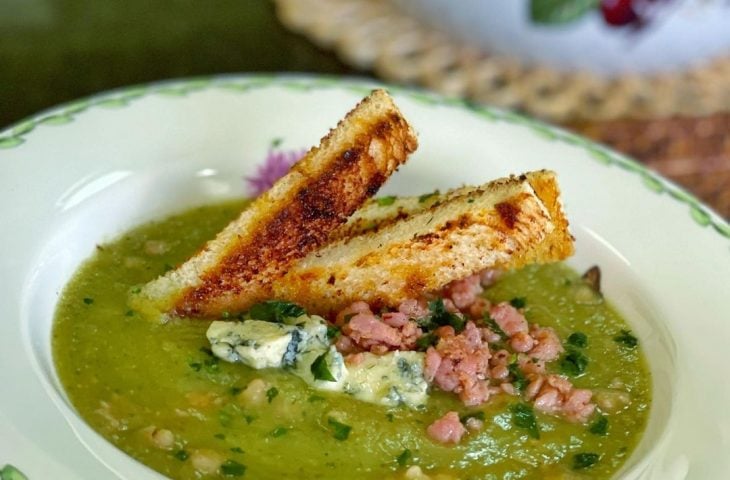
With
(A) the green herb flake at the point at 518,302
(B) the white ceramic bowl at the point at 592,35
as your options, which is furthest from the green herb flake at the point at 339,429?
(B) the white ceramic bowl at the point at 592,35

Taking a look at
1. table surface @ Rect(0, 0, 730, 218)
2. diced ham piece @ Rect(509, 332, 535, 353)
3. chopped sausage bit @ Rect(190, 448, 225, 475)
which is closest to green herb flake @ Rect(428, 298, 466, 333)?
diced ham piece @ Rect(509, 332, 535, 353)

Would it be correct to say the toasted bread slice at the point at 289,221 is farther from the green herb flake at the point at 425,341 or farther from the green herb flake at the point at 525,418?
the green herb flake at the point at 525,418

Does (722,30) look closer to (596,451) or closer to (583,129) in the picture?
(583,129)

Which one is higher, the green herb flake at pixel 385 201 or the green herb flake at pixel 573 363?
the green herb flake at pixel 385 201

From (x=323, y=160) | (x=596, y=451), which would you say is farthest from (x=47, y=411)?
(x=596, y=451)

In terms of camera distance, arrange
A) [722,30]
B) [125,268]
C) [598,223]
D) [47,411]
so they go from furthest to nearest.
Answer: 1. [722,30]
2. [598,223]
3. [125,268]
4. [47,411]

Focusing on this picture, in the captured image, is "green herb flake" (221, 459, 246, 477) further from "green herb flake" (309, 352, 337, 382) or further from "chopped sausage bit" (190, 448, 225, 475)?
"green herb flake" (309, 352, 337, 382)

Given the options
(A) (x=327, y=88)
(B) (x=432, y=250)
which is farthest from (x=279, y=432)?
(A) (x=327, y=88)
